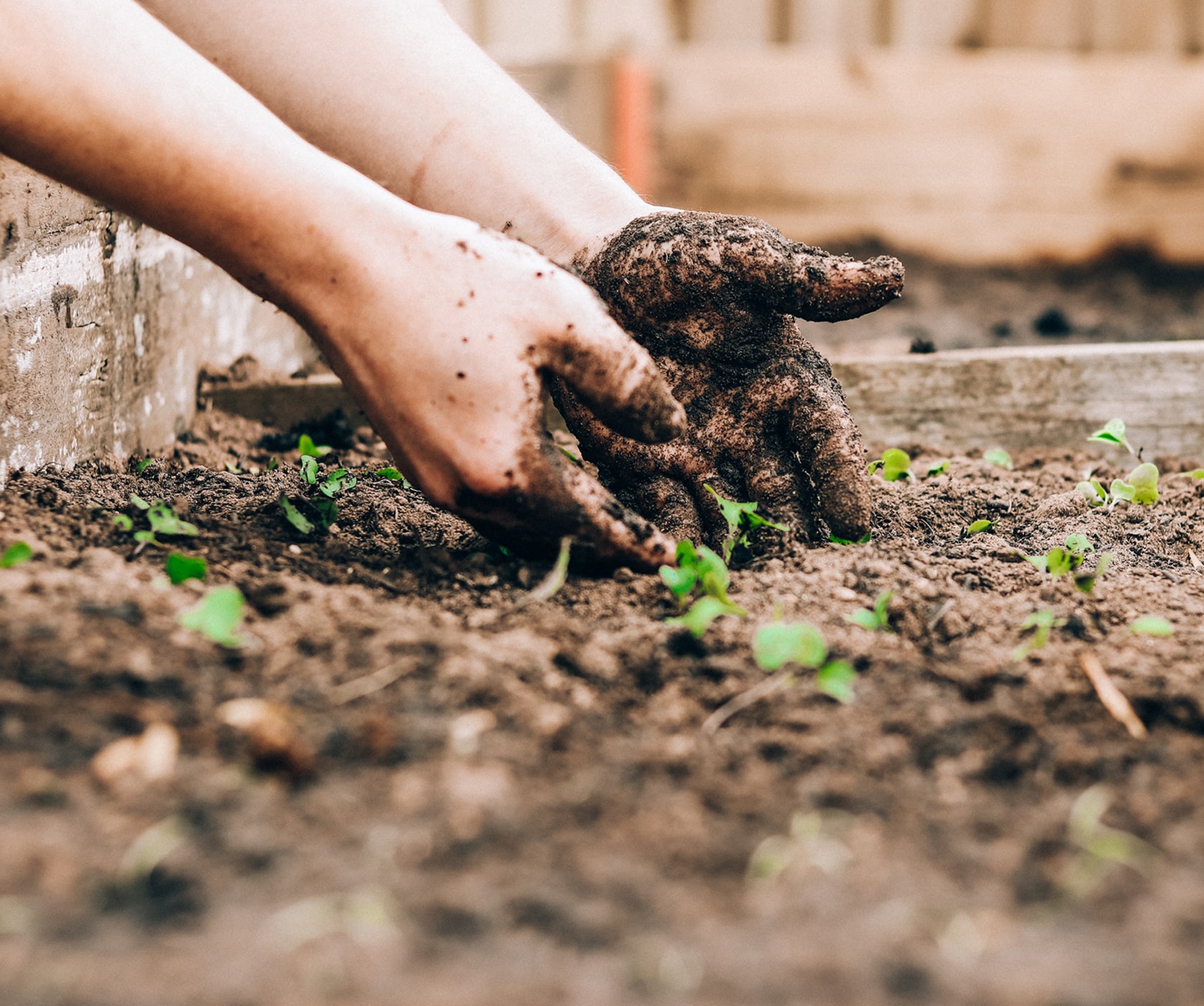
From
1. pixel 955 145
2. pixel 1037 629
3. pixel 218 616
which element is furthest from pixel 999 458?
pixel 955 145

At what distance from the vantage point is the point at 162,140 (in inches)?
44.1

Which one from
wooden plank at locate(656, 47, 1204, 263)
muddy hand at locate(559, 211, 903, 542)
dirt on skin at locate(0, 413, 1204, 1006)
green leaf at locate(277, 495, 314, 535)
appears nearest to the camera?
dirt on skin at locate(0, 413, 1204, 1006)

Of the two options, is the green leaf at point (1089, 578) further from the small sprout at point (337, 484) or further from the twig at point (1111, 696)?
the small sprout at point (337, 484)

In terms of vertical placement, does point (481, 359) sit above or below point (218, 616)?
above

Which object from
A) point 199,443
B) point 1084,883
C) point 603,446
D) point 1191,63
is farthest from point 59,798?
point 1191,63

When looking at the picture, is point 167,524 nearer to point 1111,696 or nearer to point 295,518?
point 295,518

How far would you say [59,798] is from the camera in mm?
760

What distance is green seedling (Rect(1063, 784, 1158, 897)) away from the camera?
2.44ft

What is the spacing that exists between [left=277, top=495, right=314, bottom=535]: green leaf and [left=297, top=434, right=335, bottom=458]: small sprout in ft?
1.06

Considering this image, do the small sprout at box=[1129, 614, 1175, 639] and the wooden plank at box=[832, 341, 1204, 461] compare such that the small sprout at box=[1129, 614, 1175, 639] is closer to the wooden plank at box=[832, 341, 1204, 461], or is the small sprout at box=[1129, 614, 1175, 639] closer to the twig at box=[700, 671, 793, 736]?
the twig at box=[700, 671, 793, 736]

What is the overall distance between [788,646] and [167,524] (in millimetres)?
776

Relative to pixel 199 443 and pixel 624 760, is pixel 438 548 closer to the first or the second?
pixel 624 760

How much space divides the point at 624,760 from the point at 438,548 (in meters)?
0.53

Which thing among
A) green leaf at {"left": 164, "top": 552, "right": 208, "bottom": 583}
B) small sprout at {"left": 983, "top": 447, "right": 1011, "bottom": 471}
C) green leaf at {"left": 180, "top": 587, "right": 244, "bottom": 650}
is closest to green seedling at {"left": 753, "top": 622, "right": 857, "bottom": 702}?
green leaf at {"left": 180, "top": 587, "right": 244, "bottom": 650}
